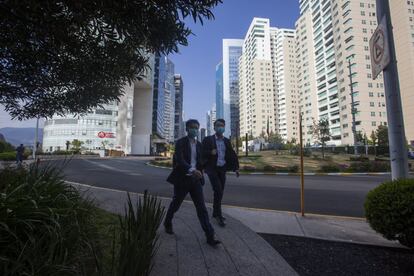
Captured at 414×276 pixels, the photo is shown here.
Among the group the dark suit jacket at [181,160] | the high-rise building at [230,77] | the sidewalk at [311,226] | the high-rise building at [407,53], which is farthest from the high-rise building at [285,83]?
the dark suit jacket at [181,160]

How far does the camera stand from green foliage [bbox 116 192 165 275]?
1713mm

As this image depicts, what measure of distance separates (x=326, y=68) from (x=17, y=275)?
108 metres

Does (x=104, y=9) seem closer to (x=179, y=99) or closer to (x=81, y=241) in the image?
(x=81, y=241)

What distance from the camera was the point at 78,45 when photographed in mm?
3207

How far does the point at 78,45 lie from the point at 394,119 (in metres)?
4.96

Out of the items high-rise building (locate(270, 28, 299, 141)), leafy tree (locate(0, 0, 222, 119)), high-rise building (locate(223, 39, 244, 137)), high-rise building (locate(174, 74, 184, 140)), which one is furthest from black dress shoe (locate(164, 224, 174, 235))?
high-rise building (locate(174, 74, 184, 140))

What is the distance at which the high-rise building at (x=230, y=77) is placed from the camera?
163625 mm

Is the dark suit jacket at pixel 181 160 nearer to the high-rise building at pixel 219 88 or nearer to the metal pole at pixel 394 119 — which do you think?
the metal pole at pixel 394 119

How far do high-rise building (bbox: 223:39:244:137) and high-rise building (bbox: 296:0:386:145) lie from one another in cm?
5883

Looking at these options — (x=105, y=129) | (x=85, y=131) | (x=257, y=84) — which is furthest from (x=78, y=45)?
(x=257, y=84)

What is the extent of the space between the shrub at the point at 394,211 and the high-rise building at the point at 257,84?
129 meters

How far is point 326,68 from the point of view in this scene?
310 ft

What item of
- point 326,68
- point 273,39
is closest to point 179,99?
point 273,39

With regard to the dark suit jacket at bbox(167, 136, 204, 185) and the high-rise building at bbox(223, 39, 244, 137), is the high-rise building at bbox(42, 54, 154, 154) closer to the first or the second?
the dark suit jacket at bbox(167, 136, 204, 185)
